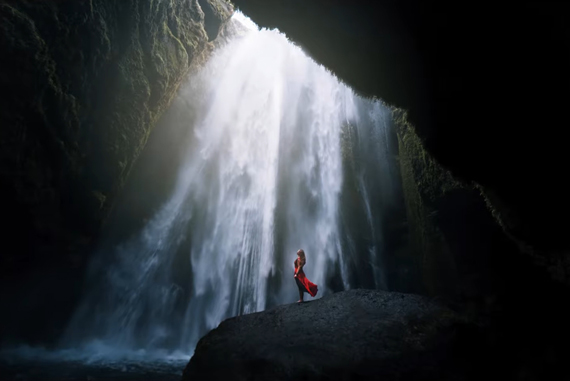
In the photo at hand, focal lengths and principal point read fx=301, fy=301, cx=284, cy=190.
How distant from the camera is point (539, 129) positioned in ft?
13.1

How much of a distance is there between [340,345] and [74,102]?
9.50 meters

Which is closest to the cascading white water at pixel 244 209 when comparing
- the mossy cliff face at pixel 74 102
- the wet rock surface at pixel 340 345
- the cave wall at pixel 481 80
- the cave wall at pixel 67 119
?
the cave wall at pixel 67 119

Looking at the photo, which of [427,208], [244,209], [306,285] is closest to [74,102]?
[306,285]

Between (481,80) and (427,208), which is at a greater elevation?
(427,208)

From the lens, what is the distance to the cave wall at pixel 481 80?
144 inches

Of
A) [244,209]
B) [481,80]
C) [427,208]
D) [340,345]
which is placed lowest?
[340,345]

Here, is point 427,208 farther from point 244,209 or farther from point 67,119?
point 67,119

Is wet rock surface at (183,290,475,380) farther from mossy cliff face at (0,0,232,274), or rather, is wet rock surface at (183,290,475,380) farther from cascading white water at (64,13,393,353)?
cascading white water at (64,13,393,353)

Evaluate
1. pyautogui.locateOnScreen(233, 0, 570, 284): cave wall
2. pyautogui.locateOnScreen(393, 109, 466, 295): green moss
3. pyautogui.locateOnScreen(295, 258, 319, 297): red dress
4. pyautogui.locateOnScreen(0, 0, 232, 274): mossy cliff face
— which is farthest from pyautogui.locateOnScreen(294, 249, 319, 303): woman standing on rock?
pyautogui.locateOnScreen(0, 0, 232, 274): mossy cliff face

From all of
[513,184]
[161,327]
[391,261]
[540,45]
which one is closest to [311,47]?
[540,45]

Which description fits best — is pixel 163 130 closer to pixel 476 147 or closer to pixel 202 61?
pixel 202 61

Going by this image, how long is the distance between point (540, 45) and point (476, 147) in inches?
75.4

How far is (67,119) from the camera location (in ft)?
28.4

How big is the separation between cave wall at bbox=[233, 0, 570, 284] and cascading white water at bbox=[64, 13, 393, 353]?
11.8 metres
